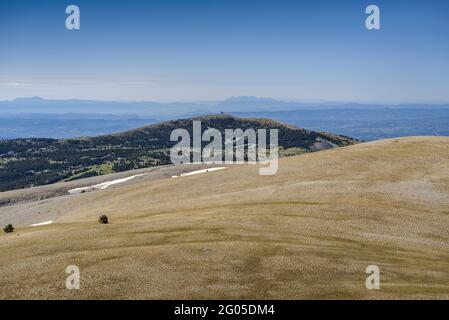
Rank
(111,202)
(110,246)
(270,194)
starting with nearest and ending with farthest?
(110,246)
(270,194)
(111,202)

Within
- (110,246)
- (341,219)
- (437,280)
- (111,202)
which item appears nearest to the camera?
(437,280)

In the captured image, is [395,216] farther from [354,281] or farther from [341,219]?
[354,281]

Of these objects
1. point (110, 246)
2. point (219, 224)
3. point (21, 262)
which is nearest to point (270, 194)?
point (219, 224)

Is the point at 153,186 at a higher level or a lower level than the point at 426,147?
lower

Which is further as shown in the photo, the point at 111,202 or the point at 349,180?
the point at 111,202
